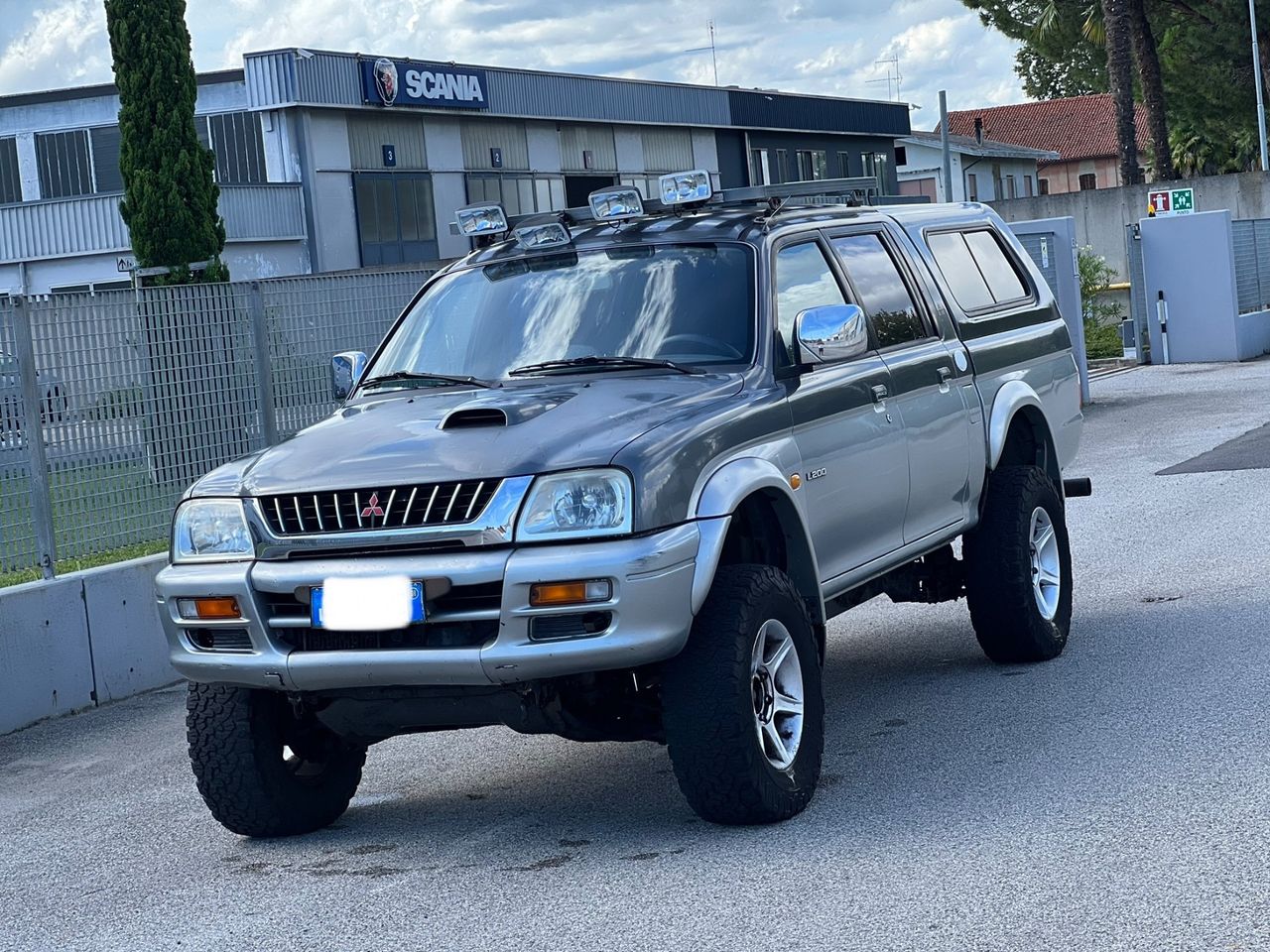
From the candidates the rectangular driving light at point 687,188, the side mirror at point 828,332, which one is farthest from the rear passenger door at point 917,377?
the side mirror at point 828,332

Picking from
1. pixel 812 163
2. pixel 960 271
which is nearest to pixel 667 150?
pixel 812 163

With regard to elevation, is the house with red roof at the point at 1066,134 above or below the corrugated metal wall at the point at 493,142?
above

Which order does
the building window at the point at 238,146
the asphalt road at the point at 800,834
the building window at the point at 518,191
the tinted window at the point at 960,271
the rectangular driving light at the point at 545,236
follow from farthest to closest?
1. the building window at the point at 518,191
2. the building window at the point at 238,146
3. the tinted window at the point at 960,271
4. the rectangular driving light at the point at 545,236
5. the asphalt road at the point at 800,834

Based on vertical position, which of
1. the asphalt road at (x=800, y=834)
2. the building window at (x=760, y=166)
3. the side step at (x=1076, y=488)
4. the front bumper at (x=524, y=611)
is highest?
the building window at (x=760, y=166)

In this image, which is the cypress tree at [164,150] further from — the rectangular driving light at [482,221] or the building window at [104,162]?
the rectangular driving light at [482,221]

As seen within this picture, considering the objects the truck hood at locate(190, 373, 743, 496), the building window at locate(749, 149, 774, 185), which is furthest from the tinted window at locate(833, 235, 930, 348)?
the building window at locate(749, 149, 774, 185)

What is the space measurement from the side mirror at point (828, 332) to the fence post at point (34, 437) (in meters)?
4.27

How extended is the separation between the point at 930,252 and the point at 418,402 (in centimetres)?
262

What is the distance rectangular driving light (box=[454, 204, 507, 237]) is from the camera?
7270 millimetres

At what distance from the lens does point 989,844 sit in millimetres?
5066

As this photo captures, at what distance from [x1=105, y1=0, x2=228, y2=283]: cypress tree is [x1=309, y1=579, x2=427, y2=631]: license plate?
77.5ft

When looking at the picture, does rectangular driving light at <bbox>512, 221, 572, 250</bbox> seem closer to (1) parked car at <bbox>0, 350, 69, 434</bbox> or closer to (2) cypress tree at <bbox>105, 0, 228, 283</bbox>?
(1) parked car at <bbox>0, 350, 69, 434</bbox>

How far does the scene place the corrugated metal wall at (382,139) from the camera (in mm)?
42781

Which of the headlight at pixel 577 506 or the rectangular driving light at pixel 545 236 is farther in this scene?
the rectangular driving light at pixel 545 236
